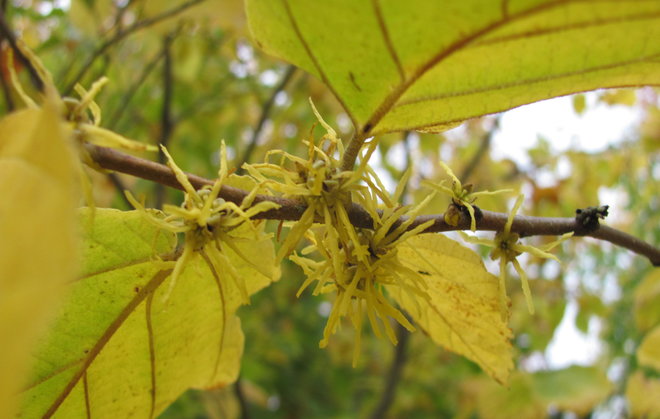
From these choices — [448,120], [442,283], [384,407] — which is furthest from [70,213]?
[384,407]

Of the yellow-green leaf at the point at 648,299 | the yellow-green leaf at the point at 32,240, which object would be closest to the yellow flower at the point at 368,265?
the yellow-green leaf at the point at 32,240

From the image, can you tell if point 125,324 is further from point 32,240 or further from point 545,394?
point 545,394

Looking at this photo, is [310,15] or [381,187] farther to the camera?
[381,187]

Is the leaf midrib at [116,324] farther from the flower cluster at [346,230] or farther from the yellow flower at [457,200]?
the yellow flower at [457,200]

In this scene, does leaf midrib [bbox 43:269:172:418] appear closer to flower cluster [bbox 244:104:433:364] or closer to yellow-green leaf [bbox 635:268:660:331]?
flower cluster [bbox 244:104:433:364]

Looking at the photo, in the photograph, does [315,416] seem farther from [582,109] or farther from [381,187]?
[381,187]

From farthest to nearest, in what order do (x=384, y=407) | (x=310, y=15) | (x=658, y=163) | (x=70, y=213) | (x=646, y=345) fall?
(x=658, y=163) → (x=384, y=407) → (x=646, y=345) → (x=310, y=15) → (x=70, y=213)
